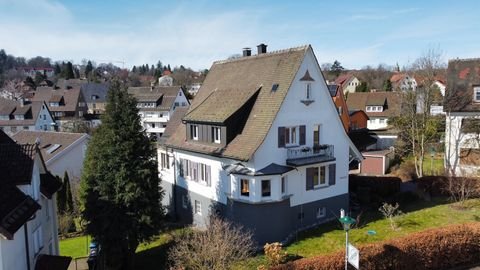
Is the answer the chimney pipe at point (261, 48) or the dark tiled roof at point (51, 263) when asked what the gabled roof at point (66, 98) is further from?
the dark tiled roof at point (51, 263)

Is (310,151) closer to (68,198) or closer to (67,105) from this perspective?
(68,198)

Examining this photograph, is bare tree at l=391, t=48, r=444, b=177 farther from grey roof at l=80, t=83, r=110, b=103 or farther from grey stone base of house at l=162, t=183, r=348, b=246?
grey roof at l=80, t=83, r=110, b=103


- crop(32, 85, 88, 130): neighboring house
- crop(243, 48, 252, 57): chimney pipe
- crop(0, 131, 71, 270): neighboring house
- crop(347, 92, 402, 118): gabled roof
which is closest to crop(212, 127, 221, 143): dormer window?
crop(243, 48, 252, 57): chimney pipe

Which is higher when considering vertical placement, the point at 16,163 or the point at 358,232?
the point at 16,163

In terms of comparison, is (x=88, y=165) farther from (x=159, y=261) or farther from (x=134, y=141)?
(x=159, y=261)

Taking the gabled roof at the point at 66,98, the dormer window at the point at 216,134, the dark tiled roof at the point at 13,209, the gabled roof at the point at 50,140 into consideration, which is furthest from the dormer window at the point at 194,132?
the gabled roof at the point at 66,98

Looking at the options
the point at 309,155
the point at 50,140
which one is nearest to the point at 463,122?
the point at 309,155
